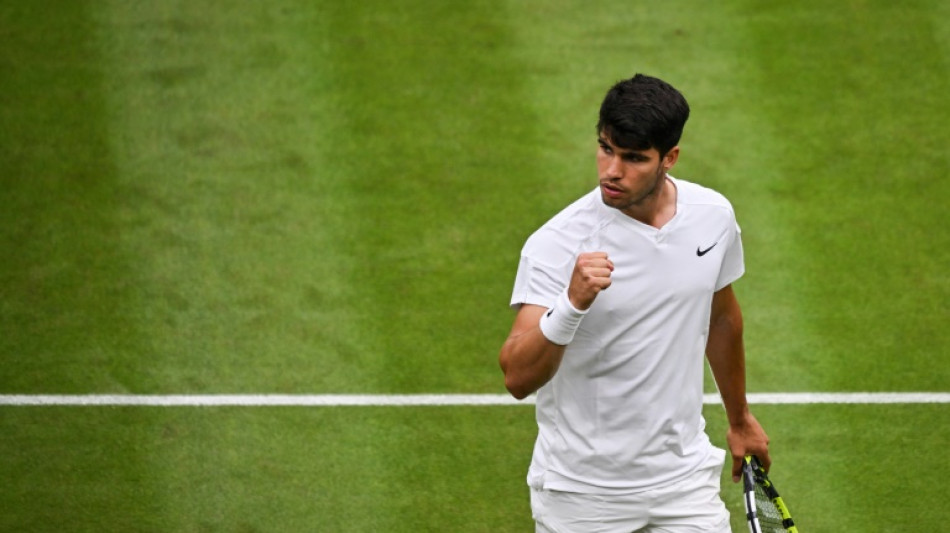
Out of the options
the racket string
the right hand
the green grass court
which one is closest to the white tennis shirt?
the right hand

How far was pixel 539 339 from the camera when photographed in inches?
178

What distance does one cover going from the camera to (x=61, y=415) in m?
7.38

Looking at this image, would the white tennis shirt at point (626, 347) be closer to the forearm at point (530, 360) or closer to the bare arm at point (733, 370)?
the forearm at point (530, 360)

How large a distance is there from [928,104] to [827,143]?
0.91 m

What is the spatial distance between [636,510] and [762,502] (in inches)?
33.7

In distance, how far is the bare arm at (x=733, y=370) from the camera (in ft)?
17.5

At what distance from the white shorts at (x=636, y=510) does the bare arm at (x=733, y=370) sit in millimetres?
445

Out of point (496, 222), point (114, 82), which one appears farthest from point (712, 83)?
point (114, 82)

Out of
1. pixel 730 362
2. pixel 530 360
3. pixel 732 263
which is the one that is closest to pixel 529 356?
pixel 530 360

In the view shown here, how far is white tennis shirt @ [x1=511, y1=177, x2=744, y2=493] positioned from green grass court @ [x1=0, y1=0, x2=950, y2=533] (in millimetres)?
2003

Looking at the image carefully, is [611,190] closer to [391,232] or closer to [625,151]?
[625,151]

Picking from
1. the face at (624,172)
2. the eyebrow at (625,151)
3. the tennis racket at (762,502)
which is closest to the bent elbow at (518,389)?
the face at (624,172)

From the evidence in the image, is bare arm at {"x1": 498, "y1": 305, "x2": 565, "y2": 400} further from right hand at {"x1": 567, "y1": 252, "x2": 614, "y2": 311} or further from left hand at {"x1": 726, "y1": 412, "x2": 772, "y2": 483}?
left hand at {"x1": 726, "y1": 412, "x2": 772, "y2": 483}

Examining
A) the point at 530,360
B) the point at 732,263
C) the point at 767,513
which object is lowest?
the point at 767,513
